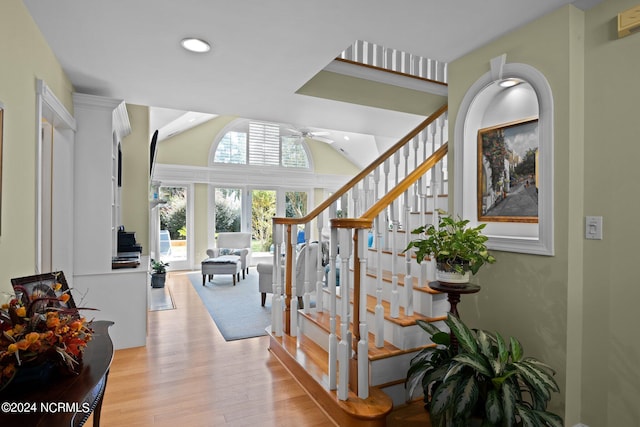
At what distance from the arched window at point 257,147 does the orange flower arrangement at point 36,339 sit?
283 inches

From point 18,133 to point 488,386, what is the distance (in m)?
2.73

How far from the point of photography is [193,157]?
795cm

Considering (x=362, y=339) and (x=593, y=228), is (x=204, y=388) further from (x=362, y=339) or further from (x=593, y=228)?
(x=593, y=228)

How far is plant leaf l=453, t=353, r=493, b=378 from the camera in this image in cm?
166

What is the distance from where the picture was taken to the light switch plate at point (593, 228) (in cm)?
176

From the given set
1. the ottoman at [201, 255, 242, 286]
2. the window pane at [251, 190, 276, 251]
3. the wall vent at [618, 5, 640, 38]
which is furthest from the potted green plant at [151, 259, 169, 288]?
the wall vent at [618, 5, 640, 38]

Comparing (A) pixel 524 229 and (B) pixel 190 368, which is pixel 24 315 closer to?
(B) pixel 190 368

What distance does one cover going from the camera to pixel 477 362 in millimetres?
1690

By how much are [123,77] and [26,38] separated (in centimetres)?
87

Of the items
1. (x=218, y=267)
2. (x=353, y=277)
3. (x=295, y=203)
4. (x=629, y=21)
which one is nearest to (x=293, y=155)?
(x=295, y=203)

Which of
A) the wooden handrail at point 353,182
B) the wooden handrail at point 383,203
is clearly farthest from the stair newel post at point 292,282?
the wooden handrail at point 383,203

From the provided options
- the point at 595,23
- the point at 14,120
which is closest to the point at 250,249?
the point at 14,120

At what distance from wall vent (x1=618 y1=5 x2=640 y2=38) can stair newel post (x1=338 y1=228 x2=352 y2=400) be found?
1.61 metres

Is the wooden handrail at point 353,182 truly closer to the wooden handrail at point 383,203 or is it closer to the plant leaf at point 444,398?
the wooden handrail at point 383,203
